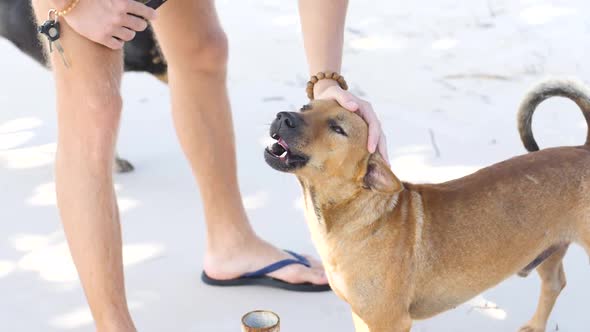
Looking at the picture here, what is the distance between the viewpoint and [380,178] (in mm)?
2109

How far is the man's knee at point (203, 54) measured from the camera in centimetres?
267

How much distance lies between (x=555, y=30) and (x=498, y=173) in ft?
8.87

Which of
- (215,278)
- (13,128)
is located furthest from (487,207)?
(13,128)

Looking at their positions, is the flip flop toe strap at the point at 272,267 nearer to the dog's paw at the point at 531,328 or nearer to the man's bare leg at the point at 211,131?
the man's bare leg at the point at 211,131

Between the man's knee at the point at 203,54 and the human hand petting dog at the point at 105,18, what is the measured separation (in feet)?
2.08

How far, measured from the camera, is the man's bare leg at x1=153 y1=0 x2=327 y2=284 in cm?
264

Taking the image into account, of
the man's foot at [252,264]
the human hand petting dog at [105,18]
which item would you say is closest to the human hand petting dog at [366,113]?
the human hand petting dog at [105,18]

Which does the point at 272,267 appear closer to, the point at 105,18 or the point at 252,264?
the point at 252,264

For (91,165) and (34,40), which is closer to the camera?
(91,165)

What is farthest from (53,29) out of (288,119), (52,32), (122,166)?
(122,166)

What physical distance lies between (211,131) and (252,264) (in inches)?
18.2

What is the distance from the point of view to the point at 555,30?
480 cm

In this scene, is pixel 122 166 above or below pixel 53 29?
below

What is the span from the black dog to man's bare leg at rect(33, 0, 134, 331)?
4.64 ft
